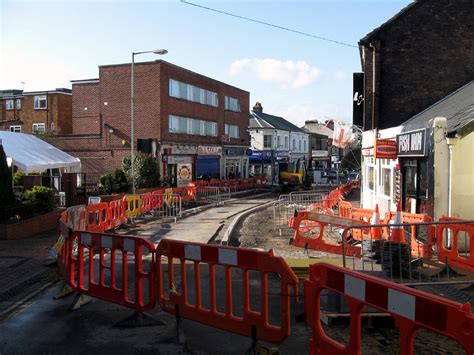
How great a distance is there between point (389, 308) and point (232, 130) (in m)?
45.4

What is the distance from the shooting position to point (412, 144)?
12.2m

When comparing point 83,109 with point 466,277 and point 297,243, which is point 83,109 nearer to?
point 297,243

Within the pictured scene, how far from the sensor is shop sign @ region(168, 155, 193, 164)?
36.1 metres

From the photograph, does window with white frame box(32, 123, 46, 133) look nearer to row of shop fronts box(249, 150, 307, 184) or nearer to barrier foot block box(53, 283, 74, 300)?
row of shop fronts box(249, 150, 307, 184)

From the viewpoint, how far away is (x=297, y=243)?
12062mm

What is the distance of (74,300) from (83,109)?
31.9m

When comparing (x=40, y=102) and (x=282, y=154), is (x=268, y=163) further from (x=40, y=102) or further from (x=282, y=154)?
(x=40, y=102)

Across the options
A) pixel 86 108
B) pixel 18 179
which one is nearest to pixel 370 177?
pixel 18 179

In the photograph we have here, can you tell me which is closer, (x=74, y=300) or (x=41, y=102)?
(x=74, y=300)

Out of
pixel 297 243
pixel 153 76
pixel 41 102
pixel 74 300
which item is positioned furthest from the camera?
pixel 41 102

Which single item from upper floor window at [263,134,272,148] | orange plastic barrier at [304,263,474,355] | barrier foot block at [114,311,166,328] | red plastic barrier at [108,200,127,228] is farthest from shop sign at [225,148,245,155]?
orange plastic barrier at [304,263,474,355]

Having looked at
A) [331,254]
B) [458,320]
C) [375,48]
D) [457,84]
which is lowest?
[331,254]

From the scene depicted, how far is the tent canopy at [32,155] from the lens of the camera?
2144cm

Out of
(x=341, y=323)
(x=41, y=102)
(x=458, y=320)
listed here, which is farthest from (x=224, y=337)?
(x=41, y=102)
